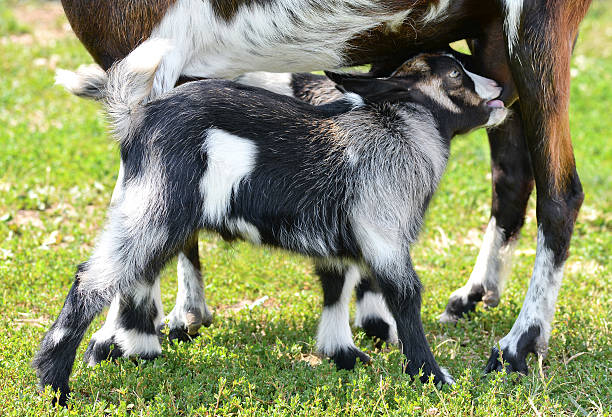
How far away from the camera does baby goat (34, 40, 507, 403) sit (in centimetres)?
373

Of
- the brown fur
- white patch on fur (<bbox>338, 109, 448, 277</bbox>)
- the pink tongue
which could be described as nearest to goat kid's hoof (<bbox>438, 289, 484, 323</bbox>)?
white patch on fur (<bbox>338, 109, 448, 277</bbox>)

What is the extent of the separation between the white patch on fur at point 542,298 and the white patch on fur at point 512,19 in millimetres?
1027

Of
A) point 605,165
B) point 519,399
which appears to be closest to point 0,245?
point 519,399

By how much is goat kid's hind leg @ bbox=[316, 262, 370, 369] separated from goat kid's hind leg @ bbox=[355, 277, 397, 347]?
0.91 ft

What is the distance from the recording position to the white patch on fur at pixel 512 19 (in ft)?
13.6

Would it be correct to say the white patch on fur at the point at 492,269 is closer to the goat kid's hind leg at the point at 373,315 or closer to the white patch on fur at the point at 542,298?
the goat kid's hind leg at the point at 373,315

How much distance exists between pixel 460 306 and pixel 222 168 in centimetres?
214

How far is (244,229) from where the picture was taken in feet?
12.6

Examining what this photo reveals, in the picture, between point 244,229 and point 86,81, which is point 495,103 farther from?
point 86,81

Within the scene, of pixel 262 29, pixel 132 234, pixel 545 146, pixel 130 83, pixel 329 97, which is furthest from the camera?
pixel 329 97

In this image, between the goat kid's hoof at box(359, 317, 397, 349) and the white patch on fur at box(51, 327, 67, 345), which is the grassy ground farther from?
the white patch on fur at box(51, 327, 67, 345)

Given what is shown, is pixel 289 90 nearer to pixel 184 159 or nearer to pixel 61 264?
pixel 184 159

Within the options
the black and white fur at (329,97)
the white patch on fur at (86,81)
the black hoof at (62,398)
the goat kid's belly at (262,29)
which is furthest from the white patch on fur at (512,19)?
the black hoof at (62,398)

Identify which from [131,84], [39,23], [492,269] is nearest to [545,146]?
[492,269]
